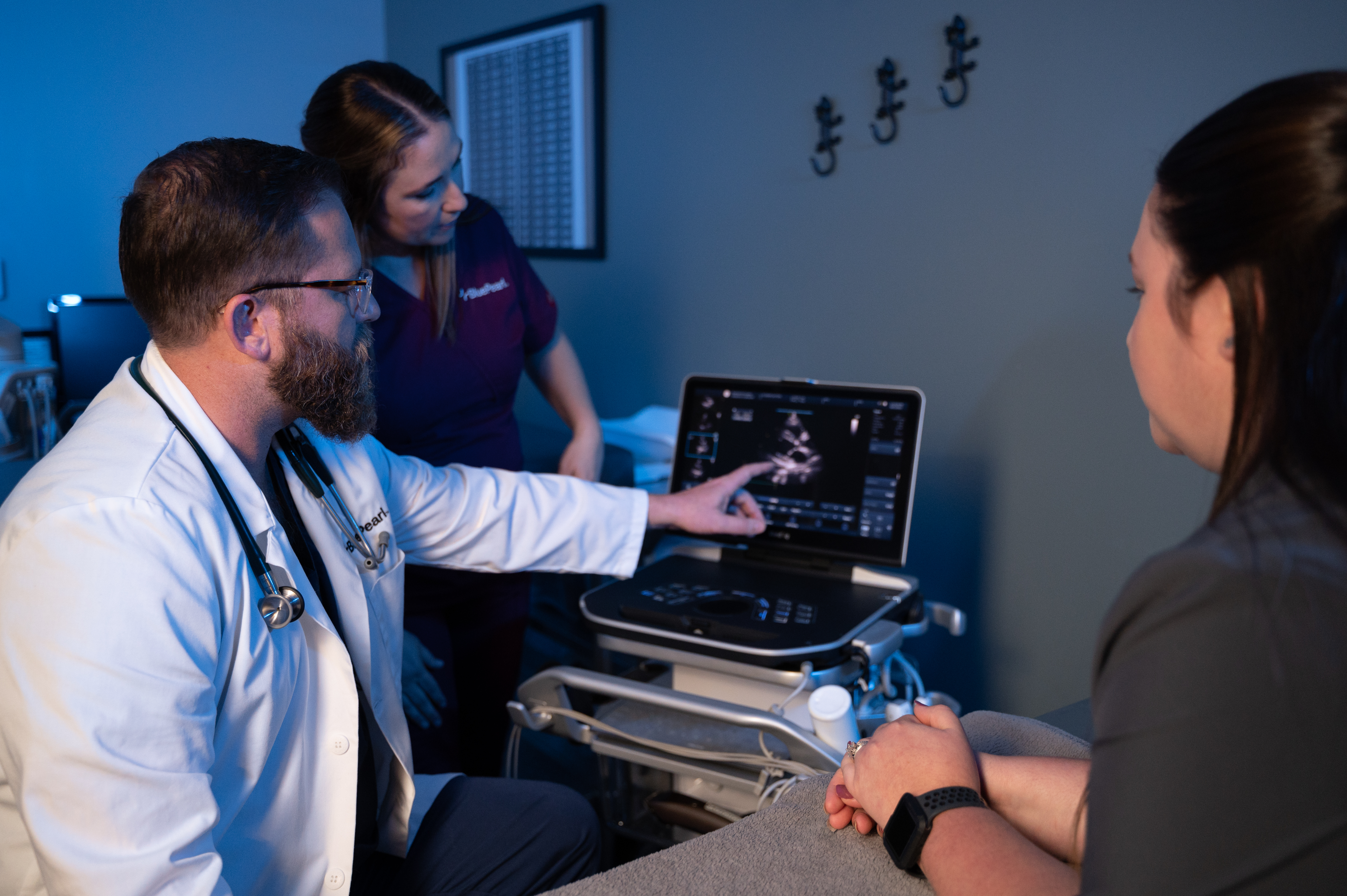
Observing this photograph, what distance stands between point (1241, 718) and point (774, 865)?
46 cm

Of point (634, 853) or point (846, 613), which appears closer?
point (846, 613)

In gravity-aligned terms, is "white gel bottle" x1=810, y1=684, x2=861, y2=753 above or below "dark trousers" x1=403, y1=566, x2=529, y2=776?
above

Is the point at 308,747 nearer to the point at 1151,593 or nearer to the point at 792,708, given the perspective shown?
the point at 792,708

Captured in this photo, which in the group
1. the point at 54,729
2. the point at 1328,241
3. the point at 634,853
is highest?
the point at 1328,241

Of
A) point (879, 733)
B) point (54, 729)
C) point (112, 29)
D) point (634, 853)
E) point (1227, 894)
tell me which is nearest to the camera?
point (1227, 894)

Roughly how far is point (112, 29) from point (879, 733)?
3617mm

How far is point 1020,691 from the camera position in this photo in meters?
2.12

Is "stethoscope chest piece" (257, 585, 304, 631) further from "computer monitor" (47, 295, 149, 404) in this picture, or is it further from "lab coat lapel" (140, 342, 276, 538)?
"computer monitor" (47, 295, 149, 404)

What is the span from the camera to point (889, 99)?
82.4 inches

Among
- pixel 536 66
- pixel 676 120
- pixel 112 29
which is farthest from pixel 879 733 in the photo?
pixel 112 29

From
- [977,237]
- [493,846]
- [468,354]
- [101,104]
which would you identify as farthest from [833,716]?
[101,104]

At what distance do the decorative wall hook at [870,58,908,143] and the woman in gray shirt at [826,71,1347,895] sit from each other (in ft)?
5.20

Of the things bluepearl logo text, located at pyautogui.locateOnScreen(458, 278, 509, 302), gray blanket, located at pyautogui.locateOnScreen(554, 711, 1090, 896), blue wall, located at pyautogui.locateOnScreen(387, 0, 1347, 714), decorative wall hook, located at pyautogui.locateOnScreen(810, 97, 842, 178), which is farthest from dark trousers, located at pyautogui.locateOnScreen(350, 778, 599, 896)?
decorative wall hook, located at pyautogui.locateOnScreen(810, 97, 842, 178)

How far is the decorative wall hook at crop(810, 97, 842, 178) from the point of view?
221cm
